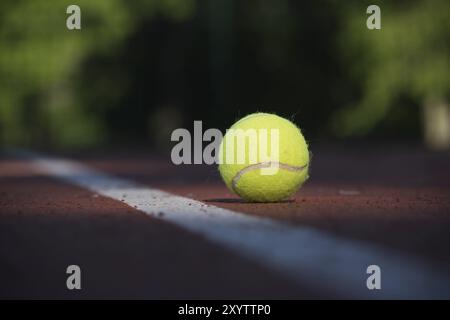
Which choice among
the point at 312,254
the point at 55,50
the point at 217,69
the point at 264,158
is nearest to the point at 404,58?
the point at 217,69

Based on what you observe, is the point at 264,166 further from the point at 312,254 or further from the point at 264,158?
the point at 312,254

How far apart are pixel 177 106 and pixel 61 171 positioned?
56.5ft

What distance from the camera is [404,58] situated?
883 inches

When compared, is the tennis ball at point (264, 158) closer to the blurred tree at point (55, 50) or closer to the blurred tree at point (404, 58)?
the blurred tree at point (404, 58)

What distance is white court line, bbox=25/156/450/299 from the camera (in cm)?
314

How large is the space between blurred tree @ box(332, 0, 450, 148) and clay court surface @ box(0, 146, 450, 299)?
604 inches

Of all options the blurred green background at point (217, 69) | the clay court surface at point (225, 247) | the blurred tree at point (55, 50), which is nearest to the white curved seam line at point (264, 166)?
the clay court surface at point (225, 247)

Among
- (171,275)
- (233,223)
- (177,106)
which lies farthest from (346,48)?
(171,275)

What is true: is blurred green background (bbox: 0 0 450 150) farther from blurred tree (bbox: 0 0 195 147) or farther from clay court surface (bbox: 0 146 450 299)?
clay court surface (bbox: 0 146 450 299)

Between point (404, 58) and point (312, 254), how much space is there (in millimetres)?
19315

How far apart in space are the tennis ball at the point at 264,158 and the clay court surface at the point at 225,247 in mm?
163

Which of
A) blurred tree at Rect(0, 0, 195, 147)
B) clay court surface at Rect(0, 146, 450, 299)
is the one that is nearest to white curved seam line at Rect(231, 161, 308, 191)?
clay court surface at Rect(0, 146, 450, 299)

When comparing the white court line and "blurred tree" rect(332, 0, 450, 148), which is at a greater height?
"blurred tree" rect(332, 0, 450, 148)
